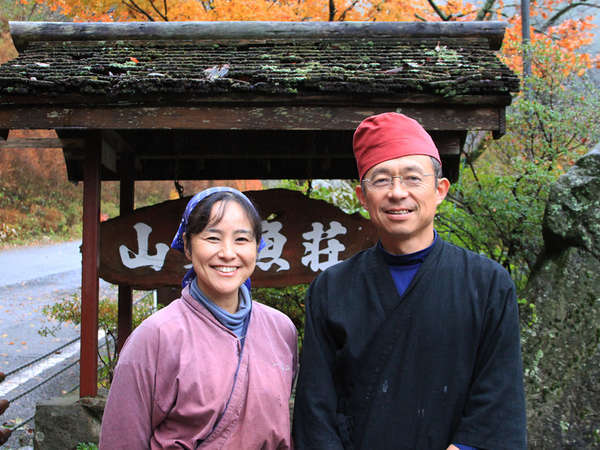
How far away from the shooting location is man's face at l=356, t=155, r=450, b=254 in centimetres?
196

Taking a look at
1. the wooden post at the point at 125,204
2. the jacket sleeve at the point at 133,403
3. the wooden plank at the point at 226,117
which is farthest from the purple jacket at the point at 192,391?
the wooden post at the point at 125,204

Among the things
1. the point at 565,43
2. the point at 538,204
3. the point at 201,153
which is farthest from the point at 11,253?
the point at 565,43

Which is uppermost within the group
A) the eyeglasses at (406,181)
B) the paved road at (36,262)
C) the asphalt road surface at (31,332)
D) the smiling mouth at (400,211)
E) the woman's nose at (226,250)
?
the eyeglasses at (406,181)

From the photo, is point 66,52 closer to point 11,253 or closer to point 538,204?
point 538,204

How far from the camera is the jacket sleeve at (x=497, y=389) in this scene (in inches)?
71.2

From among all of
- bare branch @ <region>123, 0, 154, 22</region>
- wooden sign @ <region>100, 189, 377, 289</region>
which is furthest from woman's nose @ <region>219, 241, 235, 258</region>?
bare branch @ <region>123, 0, 154, 22</region>

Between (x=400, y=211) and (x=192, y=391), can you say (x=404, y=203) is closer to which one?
(x=400, y=211)

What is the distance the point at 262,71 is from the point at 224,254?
7.24ft

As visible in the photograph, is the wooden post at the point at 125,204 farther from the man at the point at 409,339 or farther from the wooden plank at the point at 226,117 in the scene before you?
the man at the point at 409,339

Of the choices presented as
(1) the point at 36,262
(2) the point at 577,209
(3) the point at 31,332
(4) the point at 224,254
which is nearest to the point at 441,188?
(4) the point at 224,254

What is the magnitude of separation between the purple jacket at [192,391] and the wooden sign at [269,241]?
2.55 metres

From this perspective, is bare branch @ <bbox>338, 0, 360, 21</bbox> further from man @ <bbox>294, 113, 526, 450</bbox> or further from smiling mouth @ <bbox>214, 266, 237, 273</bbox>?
smiling mouth @ <bbox>214, 266, 237, 273</bbox>

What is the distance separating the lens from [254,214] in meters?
2.15

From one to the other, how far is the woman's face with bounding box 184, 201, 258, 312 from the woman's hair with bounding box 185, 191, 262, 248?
0.5 inches
